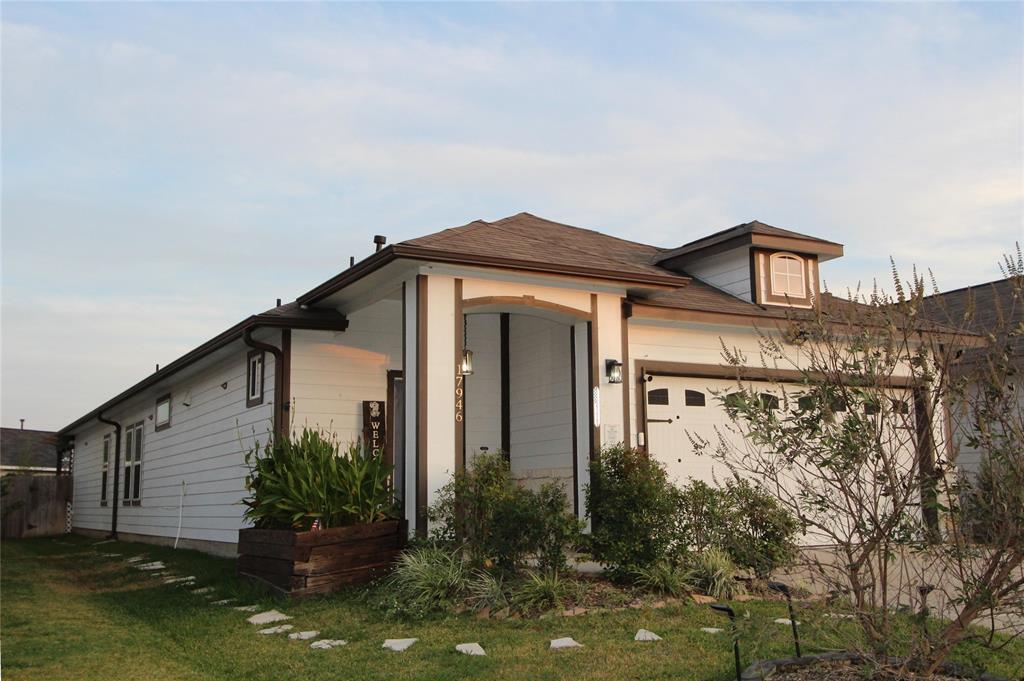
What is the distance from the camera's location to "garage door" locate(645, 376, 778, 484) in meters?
11.0

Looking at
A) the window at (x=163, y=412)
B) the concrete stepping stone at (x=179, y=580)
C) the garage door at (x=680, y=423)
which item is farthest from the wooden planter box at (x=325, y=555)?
the window at (x=163, y=412)

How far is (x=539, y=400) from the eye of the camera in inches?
458

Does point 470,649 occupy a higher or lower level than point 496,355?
lower

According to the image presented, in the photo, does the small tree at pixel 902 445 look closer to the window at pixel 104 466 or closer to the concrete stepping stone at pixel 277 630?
the concrete stepping stone at pixel 277 630

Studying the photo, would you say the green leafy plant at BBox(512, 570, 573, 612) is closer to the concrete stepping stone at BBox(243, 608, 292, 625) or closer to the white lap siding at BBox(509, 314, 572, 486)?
the concrete stepping stone at BBox(243, 608, 292, 625)

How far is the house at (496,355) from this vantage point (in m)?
9.17

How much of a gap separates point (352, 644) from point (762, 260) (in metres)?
8.45

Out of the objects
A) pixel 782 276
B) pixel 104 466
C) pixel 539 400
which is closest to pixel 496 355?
pixel 539 400

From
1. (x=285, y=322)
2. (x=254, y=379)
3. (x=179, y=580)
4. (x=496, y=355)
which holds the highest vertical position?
(x=285, y=322)

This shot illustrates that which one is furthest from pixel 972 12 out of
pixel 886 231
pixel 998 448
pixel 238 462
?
pixel 238 462

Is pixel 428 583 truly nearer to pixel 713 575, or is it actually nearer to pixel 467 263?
pixel 713 575

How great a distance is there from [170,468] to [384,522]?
8634mm

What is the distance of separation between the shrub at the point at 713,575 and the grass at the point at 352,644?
332mm

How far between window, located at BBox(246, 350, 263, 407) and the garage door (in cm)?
492
